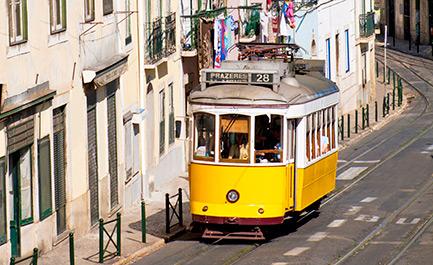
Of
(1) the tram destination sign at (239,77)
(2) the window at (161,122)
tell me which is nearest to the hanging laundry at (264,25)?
(2) the window at (161,122)

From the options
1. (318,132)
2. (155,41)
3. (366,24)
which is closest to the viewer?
(318,132)

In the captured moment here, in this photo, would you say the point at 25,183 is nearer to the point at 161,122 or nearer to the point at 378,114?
the point at 161,122

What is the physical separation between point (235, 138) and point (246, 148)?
315 millimetres

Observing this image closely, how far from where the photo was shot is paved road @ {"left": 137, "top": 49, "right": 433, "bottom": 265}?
29488 millimetres

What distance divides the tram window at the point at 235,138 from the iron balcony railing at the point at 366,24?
3497 centimetres

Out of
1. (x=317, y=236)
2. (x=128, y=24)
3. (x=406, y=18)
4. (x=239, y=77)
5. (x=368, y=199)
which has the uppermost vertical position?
(x=128, y=24)

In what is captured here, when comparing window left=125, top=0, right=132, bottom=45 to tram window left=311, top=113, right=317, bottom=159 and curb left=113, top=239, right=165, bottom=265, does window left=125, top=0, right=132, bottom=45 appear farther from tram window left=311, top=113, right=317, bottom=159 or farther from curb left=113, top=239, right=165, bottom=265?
curb left=113, top=239, right=165, bottom=265

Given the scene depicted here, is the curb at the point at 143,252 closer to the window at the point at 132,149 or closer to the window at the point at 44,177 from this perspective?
the window at the point at 44,177

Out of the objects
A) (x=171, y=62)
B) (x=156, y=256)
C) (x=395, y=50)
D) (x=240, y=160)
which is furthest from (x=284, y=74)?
(x=395, y=50)

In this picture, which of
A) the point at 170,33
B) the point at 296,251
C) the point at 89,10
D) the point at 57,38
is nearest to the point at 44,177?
the point at 57,38

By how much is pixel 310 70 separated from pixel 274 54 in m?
0.95

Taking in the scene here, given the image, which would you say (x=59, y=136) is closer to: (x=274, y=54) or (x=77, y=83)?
(x=77, y=83)

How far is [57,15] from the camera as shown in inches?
1219

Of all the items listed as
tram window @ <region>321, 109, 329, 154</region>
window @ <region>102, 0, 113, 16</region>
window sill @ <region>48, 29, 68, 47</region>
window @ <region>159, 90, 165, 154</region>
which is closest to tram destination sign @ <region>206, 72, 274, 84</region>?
tram window @ <region>321, 109, 329, 154</region>
